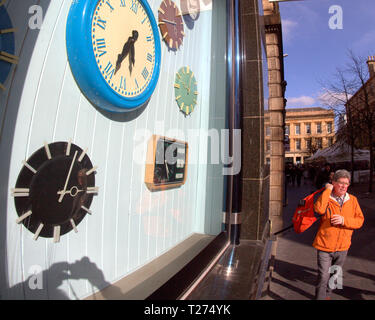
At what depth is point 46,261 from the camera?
1.25 m

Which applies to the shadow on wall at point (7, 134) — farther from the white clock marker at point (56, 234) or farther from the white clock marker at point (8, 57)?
the white clock marker at point (56, 234)

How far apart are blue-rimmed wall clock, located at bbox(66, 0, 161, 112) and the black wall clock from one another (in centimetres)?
36

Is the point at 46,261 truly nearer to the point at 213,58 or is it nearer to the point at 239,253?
the point at 239,253

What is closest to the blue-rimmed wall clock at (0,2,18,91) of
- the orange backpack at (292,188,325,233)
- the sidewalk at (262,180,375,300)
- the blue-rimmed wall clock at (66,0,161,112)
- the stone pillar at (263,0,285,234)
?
the blue-rimmed wall clock at (66,0,161,112)

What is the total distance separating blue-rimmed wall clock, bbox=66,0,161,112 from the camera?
1306mm

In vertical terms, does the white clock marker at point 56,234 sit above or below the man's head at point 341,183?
below

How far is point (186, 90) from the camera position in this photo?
270cm

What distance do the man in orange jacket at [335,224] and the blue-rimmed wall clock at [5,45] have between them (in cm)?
314

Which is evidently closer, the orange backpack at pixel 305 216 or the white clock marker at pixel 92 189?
the white clock marker at pixel 92 189

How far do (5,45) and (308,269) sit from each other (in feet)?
16.3

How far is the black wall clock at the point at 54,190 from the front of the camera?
3.66 feet

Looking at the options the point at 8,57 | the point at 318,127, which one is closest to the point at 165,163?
the point at 8,57

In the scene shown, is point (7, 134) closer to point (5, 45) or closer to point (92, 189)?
point (5, 45)

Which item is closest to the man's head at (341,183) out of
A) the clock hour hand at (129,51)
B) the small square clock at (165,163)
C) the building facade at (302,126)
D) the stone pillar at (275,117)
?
the small square clock at (165,163)
